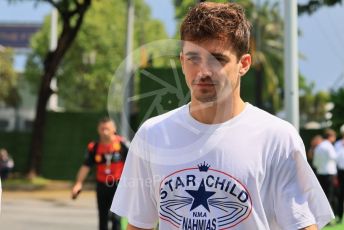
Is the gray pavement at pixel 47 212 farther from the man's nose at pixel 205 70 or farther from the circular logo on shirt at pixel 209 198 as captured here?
the man's nose at pixel 205 70

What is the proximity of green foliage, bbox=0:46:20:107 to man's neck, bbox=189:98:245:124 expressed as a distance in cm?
4262

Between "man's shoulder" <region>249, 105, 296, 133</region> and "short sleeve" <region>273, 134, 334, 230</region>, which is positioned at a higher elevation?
"man's shoulder" <region>249, 105, 296, 133</region>

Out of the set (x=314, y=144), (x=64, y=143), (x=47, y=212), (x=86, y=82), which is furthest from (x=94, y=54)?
(x=314, y=144)

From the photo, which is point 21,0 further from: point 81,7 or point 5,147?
point 5,147

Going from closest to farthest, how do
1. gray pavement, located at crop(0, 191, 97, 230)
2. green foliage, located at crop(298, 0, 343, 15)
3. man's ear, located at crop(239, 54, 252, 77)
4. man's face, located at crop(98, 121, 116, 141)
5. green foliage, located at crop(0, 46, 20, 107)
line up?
man's ear, located at crop(239, 54, 252, 77) → man's face, located at crop(98, 121, 116, 141) → gray pavement, located at crop(0, 191, 97, 230) → green foliage, located at crop(298, 0, 343, 15) → green foliage, located at crop(0, 46, 20, 107)

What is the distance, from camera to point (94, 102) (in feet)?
177

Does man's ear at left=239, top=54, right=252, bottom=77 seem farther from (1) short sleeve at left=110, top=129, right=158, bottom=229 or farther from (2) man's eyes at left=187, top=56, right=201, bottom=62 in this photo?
(1) short sleeve at left=110, top=129, right=158, bottom=229

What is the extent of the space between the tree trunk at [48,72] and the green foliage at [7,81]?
67.9ft

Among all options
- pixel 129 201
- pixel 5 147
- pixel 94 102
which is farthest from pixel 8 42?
pixel 129 201

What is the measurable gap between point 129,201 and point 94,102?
169 ft

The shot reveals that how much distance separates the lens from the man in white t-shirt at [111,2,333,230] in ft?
8.11

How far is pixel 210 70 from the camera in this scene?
246 centimetres

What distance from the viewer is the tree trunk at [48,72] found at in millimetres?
23359

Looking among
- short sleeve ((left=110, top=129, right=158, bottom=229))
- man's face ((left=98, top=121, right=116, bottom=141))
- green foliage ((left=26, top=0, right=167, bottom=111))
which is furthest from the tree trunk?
green foliage ((left=26, top=0, right=167, bottom=111))
